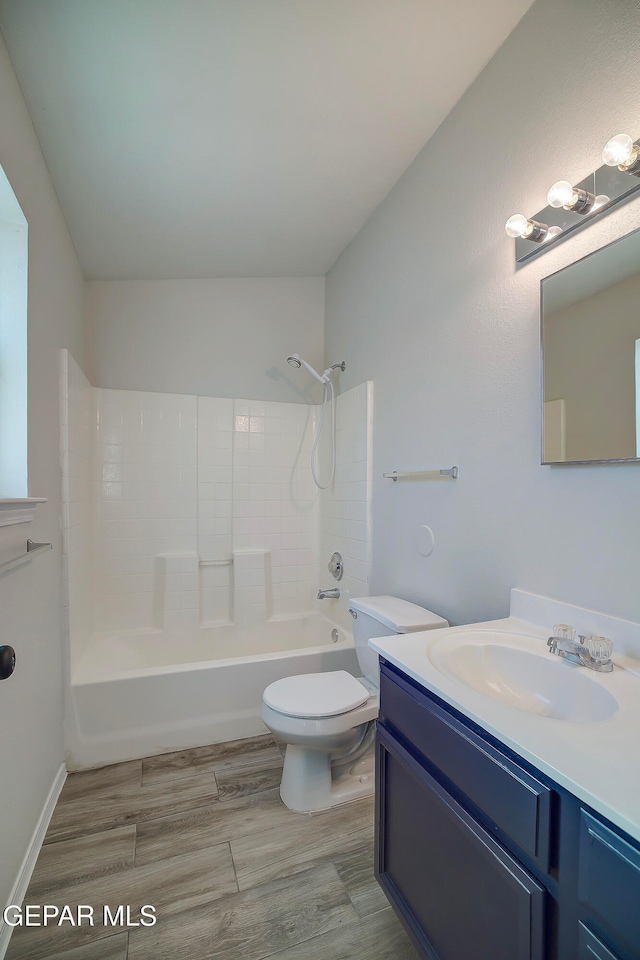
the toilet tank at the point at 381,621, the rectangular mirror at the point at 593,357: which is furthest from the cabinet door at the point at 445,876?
the rectangular mirror at the point at 593,357

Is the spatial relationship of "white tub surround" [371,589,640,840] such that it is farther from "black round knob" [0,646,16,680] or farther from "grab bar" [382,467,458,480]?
"black round knob" [0,646,16,680]

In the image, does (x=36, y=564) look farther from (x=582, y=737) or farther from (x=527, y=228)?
(x=527, y=228)

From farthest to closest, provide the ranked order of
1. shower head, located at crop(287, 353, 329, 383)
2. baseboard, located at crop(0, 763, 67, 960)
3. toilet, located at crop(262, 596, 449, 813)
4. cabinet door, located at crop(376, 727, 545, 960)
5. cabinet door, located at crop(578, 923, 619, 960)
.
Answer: shower head, located at crop(287, 353, 329, 383), toilet, located at crop(262, 596, 449, 813), baseboard, located at crop(0, 763, 67, 960), cabinet door, located at crop(376, 727, 545, 960), cabinet door, located at crop(578, 923, 619, 960)

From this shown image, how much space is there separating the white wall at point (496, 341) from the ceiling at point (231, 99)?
21 cm

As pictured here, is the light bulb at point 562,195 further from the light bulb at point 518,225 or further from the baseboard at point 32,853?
the baseboard at point 32,853

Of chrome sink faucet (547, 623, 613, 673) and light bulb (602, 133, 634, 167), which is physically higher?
light bulb (602, 133, 634, 167)

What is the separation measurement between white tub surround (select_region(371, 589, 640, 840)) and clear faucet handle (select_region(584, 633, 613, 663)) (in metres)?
0.04

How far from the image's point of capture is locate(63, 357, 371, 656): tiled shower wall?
8.64 feet

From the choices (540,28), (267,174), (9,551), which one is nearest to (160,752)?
(9,551)

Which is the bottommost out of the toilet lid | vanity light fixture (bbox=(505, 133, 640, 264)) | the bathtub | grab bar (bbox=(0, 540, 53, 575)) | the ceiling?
the bathtub

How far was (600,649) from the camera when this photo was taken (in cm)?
101

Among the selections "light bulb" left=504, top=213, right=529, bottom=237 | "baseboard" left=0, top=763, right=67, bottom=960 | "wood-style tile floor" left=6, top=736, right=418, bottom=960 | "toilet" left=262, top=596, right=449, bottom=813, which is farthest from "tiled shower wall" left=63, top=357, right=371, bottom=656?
"light bulb" left=504, top=213, right=529, bottom=237

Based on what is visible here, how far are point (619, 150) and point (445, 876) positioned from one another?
1.63m

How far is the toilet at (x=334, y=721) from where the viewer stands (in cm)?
166
